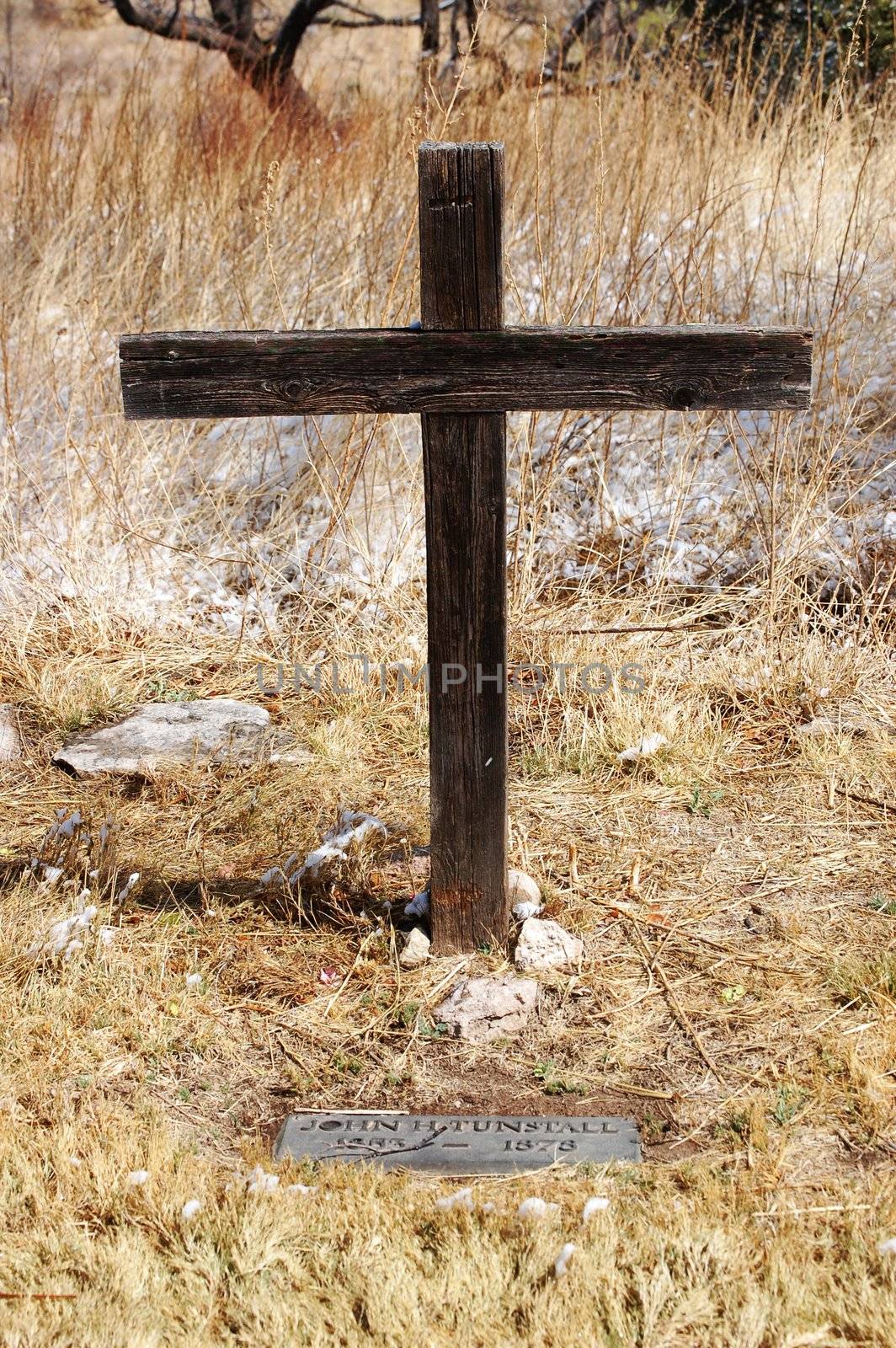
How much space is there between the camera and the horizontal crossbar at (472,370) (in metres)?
2.44

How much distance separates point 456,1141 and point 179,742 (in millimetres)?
1949

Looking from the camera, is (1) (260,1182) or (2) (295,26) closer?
(1) (260,1182)

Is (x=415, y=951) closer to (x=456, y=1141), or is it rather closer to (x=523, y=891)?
(x=523, y=891)

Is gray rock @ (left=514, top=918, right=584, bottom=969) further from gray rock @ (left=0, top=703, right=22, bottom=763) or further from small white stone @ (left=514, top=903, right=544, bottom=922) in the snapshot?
gray rock @ (left=0, top=703, right=22, bottom=763)

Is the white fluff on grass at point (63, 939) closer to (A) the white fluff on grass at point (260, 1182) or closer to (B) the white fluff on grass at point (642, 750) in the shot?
(A) the white fluff on grass at point (260, 1182)

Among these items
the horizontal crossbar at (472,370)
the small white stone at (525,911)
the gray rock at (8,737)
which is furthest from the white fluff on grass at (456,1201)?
the gray rock at (8,737)

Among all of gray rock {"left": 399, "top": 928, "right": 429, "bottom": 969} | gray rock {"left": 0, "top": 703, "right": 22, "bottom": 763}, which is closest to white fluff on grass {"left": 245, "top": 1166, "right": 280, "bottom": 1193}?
gray rock {"left": 399, "top": 928, "right": 429, "bottom": 969}

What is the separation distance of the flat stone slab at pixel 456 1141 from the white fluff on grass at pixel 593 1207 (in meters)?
0.18

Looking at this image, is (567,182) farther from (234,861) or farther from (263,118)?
(234,861)

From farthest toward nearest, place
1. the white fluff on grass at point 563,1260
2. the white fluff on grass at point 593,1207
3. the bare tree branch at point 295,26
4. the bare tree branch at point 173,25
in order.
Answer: the bare tree branch at point 295,26 < the bare tree branch at point 173,25 < the white fluff on grass at point 593,1207 < the white fluff on grass at point 563,1260

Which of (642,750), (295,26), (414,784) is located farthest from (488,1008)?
(295,26)

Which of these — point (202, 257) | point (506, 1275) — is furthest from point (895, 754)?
point (202, 257)

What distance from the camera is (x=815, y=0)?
8766mm

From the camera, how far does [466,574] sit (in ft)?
8.48
